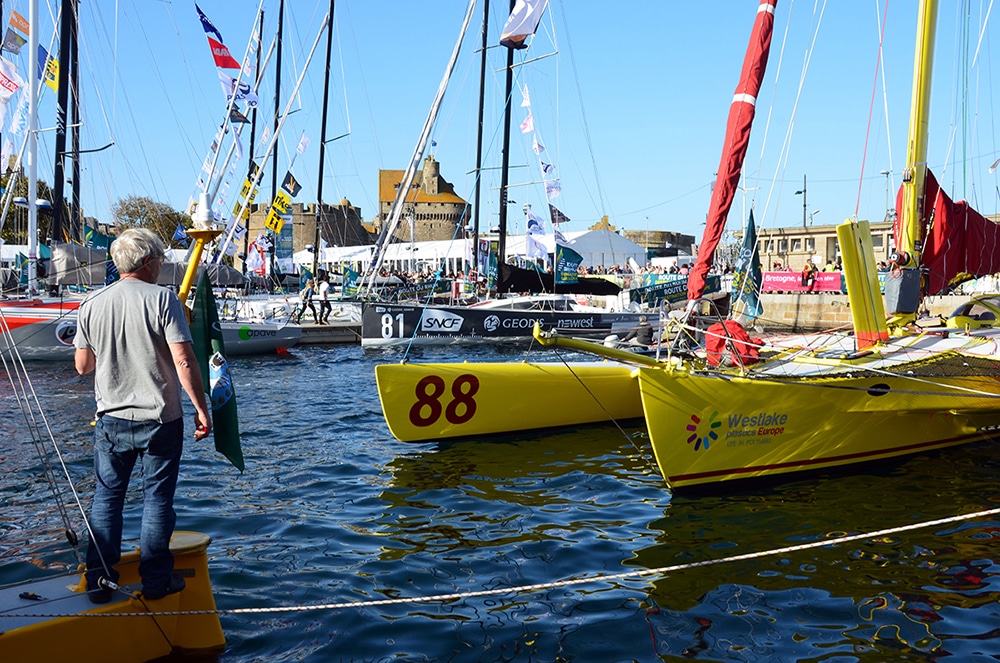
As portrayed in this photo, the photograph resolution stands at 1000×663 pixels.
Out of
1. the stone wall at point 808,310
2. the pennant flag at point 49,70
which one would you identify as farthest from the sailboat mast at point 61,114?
the stone wall at point 808,310

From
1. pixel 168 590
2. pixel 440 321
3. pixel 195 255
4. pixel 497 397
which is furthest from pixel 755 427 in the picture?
pixel 440 321

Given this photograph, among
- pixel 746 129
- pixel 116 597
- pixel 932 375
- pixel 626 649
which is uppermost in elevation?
pixel 746 129

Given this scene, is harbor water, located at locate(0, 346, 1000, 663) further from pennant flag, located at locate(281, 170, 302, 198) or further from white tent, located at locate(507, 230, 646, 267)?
white tent, located at locate(507, 230, 646, 267)

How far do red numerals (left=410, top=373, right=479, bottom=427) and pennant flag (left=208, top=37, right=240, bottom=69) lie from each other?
1555 cm

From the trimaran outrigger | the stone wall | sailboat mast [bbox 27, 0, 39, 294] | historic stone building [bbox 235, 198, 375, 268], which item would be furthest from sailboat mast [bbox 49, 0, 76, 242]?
historic stone building [bbox 235, 198, 375, 268]

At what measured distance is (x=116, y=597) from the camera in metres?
3.42

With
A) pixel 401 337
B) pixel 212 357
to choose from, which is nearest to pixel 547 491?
pixel 212 357

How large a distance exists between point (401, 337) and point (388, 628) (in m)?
14.6

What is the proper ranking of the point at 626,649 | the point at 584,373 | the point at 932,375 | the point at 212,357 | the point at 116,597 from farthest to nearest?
the point at 584,373 → the point at 932,375 → the point at 212,357 → the point at 626,649 → the point at 116,597

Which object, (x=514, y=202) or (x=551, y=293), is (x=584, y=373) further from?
(x=514, y=202)

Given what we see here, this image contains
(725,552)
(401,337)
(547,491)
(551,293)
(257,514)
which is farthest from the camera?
(551,293)

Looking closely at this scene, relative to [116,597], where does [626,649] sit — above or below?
below

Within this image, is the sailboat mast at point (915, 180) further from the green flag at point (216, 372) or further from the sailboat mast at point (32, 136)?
the sailboat mast at point (32, 136)

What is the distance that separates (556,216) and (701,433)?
16891 mm
